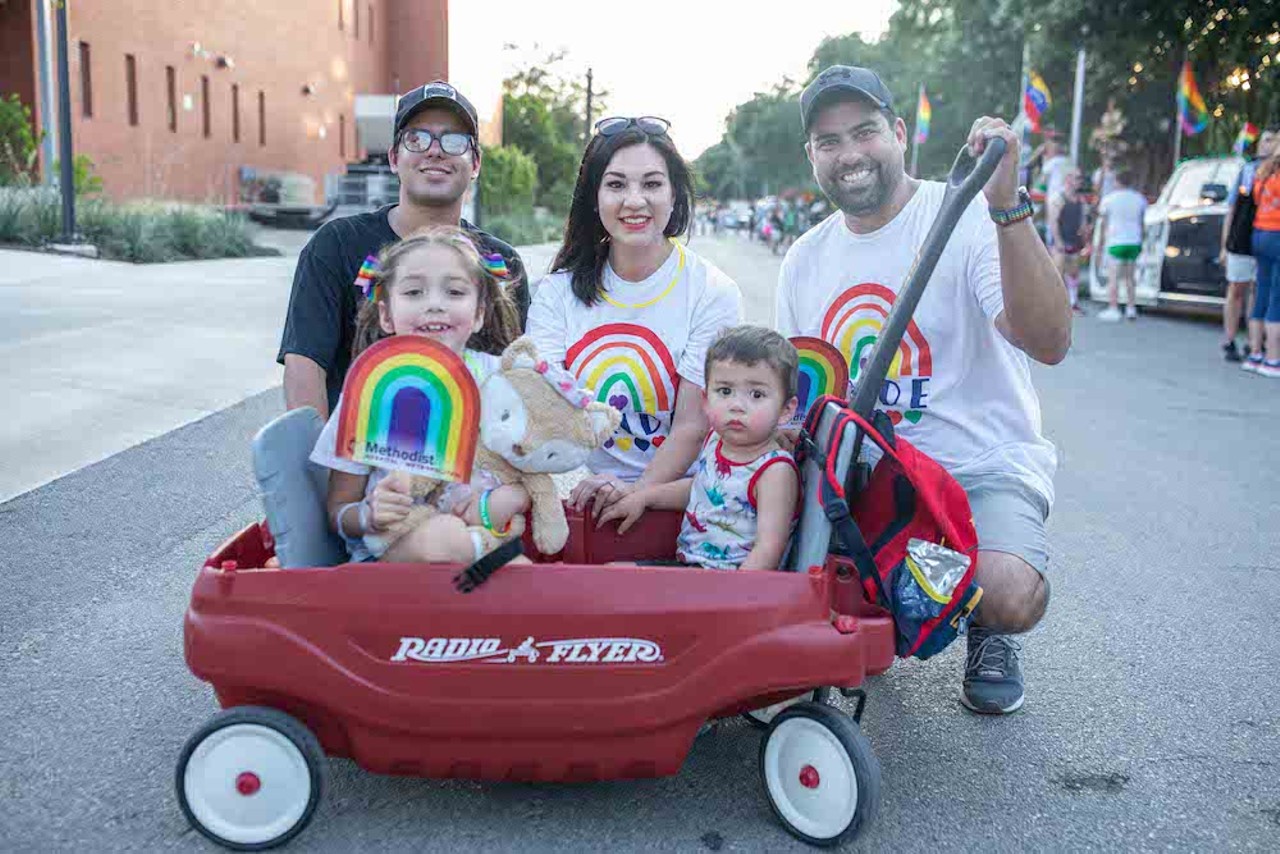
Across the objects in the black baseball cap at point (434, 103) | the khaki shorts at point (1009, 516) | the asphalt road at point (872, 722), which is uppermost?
the black baseball cap at point (434, 103)

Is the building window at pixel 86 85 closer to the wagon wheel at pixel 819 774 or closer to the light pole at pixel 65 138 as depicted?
the light pole at pixel 65 138

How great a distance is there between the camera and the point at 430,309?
2.71 m

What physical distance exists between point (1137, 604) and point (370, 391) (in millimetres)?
2943

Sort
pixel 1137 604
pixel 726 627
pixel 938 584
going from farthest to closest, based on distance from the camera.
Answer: pixel 1137 604 → pixel 938 584 → pixel 726 627

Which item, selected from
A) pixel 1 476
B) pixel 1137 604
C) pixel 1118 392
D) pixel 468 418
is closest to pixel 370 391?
pixel 468 418

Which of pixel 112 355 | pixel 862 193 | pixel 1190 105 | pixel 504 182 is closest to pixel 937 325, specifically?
pixel 862 193

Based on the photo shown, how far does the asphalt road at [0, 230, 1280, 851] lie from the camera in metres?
2.59

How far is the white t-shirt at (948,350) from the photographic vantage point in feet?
11.0

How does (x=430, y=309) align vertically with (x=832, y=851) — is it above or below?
above

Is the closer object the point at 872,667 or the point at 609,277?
the point at 872,667

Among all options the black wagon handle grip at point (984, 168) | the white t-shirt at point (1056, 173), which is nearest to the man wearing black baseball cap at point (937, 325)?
the black wagon handle grip at point (984, 168)

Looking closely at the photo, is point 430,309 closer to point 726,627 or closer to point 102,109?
point 726,627

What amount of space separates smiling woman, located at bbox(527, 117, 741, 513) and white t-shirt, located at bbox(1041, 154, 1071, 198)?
43.1 feet

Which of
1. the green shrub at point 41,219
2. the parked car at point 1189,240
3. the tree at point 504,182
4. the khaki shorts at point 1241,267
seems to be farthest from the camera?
the tree at point 504,182
